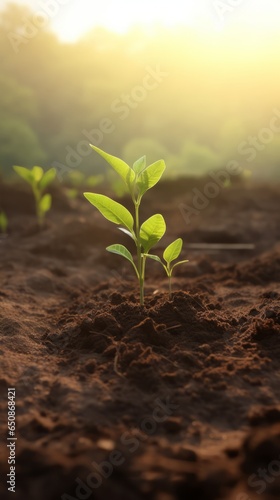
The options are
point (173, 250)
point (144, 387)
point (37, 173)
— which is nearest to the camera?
point (144, 387)

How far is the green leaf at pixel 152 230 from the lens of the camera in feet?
8.11

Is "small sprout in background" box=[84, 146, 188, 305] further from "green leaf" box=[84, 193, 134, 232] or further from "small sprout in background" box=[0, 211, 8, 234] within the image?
"small sprout in background" box=[0, 211, 8, 234]

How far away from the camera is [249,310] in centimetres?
276

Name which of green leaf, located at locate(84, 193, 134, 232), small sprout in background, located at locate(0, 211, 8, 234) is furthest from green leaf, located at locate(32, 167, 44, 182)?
green leaf, located at locate(84, 193, 134, 232)

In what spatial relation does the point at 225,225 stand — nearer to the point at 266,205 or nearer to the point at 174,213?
the point at 174,213

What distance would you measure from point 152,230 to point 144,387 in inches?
35.0

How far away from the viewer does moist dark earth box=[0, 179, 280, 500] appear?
136 centimetres

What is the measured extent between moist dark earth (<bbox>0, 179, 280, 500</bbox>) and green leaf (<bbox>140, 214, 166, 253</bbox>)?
1.13 feet

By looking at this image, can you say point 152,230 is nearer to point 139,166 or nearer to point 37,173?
point 139,166

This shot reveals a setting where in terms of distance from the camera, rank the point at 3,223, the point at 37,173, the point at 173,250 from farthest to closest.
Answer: the point at 3,223 → the point at 37,173 → the point at 173,250

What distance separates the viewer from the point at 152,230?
98.6 inches

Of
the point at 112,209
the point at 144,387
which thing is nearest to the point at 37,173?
the point at 112,209

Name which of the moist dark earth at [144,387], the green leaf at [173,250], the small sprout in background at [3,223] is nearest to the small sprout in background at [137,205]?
the green leaf at [173,250]

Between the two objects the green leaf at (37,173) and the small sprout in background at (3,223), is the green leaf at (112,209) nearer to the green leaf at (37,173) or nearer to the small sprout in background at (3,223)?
the green leaf at (37,173)
